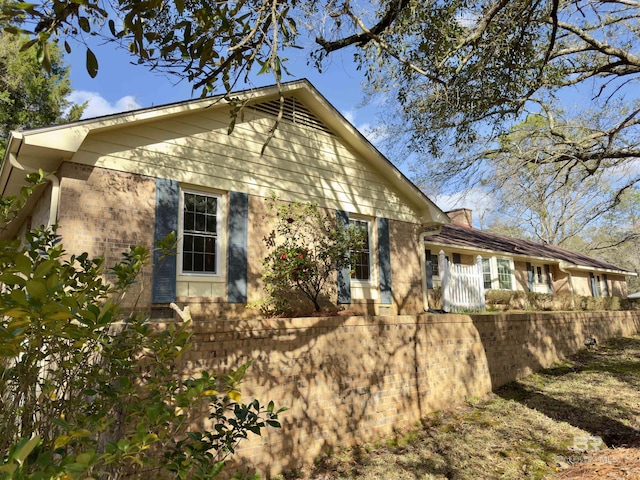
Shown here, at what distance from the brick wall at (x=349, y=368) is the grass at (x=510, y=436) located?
10.7 inches

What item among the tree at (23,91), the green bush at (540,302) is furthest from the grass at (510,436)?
the tree at (23,91)

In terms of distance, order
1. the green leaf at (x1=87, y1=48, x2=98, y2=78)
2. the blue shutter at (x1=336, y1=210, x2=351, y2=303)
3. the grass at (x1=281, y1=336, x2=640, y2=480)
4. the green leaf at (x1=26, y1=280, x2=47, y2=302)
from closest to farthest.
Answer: the green leaf at (x1=26, y1=280, x2=47, y2=302) → the green leaf at (x1=87, y1=48, x2=98, y2=78) → the grass at (x1=281, y1=336, x2=640, y2=480) → the blue shutter at (x1=336, y1=210, x2=351, y2=303)

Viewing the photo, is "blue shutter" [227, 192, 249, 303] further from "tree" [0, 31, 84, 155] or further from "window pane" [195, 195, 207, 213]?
"tree" [0, 31, 84, 155]

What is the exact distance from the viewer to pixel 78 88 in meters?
24.2

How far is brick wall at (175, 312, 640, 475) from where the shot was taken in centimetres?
543

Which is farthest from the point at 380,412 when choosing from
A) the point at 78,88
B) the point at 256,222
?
the point at 78,88

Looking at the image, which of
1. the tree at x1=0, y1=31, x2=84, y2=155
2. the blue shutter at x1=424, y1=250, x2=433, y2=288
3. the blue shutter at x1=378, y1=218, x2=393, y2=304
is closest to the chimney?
the blue shutter at x1=424, y1=250, x2=433, y2=288

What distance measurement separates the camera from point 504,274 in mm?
20953

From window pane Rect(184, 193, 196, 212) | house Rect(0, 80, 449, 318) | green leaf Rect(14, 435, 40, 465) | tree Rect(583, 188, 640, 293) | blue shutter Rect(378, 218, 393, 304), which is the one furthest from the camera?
tree Rect(583, 188, 640, 293)

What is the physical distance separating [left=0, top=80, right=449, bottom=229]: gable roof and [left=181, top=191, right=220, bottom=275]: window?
1692 mm

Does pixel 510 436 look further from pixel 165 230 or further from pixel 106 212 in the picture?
pixel 106 212

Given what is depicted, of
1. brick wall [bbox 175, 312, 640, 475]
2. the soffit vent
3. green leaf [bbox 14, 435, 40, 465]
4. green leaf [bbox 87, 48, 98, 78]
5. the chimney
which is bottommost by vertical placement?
brick wall [bbox 175, 312, 640, 475]

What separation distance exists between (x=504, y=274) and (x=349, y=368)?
16749mm

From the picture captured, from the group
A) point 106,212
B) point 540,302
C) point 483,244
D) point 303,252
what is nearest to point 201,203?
point 106,212
